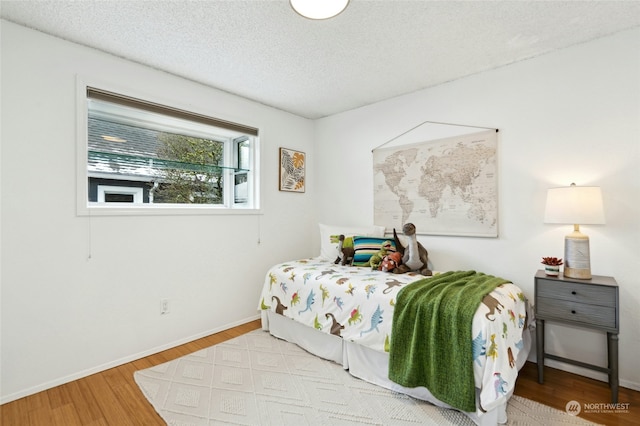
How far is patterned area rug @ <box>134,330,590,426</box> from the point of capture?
1726 millimetres

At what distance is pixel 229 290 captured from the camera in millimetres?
3094

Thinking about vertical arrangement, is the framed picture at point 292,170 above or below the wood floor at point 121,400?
above

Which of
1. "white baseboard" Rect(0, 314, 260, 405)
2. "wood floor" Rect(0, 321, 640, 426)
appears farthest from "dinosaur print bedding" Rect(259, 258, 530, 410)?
"white baseboard" Rect(0, 314, 260, 405)

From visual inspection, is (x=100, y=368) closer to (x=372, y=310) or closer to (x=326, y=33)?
(x=372, y=310)

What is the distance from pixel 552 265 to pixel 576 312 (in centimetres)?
31

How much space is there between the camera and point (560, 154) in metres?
2.28

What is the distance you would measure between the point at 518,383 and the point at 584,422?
428mm

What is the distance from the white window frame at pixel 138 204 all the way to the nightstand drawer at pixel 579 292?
8.37 feet

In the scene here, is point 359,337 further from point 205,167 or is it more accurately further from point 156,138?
point 156,138

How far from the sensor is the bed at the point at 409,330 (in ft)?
5.24

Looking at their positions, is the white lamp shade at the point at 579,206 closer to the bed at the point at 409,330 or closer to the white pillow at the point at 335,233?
the bed at the point at 409,330

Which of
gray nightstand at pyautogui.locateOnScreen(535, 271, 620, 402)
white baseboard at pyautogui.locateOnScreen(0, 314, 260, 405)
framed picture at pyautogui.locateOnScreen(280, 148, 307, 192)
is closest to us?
gray nightstand at pyautogui.locateOnScreen(535, 271, 620, 402)

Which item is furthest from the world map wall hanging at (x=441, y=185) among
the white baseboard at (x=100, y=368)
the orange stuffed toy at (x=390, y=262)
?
the white baseboard at (x=100, y=368)

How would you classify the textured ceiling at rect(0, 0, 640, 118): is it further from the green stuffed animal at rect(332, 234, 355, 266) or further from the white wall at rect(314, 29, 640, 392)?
the green stuffed animal at rect(332, 234, 355, 266)
